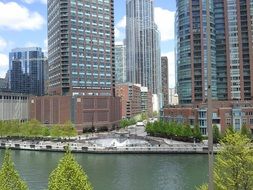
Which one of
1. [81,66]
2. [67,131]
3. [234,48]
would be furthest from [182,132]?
[81,66]

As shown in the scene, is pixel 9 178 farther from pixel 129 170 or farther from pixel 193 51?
pixel 193 51

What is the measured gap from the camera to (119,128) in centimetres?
15450

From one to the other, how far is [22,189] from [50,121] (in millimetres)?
111427

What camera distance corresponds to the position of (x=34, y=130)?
109 meters

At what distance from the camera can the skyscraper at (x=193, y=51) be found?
10812 centimetres

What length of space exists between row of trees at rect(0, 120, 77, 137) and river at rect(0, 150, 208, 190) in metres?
18.8

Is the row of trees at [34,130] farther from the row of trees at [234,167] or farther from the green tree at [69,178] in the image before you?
the green tree at [69,178]

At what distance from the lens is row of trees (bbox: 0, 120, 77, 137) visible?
10431 cm

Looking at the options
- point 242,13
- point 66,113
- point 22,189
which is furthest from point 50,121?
point 22,189

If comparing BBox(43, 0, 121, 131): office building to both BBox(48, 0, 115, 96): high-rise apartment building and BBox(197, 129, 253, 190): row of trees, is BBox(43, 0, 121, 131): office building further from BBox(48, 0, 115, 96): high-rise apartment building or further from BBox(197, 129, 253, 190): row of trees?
BBox(197, 129, 253, 190): row of trees

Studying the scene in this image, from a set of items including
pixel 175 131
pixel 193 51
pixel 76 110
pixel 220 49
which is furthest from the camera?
pixel 76 110

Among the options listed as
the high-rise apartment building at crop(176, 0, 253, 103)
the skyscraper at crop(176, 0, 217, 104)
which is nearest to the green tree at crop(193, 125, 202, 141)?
the skyscraper at crop(176, 0, 217, 104)

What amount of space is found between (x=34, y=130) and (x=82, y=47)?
35830mm

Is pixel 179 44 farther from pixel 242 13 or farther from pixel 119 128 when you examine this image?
pixel 119 128
